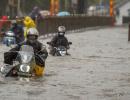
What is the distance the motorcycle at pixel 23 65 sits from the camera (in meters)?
16.1

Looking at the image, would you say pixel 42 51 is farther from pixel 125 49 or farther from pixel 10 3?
pixel 10 3

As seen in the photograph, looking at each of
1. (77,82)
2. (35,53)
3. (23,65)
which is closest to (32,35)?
(35,53)

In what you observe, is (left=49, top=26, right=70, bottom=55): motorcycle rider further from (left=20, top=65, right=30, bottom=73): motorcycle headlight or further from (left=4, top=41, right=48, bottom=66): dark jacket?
(left=20, top=65, right=30, bottom=73): motorcycle headlight

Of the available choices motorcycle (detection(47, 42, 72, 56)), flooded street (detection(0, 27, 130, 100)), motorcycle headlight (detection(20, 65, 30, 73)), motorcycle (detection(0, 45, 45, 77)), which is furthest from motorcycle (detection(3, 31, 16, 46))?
motorcycle headlight (detection(20, 65, 30, 73))

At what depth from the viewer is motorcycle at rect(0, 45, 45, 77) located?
52.7 feet

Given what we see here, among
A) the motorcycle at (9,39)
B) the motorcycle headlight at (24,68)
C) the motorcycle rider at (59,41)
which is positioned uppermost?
the motorcycle headlight at (24,68)

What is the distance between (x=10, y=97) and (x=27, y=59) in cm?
363

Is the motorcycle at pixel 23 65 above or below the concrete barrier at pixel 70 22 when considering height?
above

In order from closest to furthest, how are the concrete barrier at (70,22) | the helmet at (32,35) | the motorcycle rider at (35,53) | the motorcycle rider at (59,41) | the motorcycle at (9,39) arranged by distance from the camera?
the motorcycle rider at (35,53), the helmet at (32,35), the motorcycle rider at (59,41), the motorcycle at (9,39), the concrete barrier at (70,22)

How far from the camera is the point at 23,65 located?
1611 cm

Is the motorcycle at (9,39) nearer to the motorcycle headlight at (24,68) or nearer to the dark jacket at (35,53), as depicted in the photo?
the dark jacket at (35,53)

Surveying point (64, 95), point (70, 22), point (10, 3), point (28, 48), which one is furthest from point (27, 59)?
point (10, 3)

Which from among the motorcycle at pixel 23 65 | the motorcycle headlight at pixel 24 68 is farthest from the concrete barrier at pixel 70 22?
the motorcycle headlight at pixel 24 68

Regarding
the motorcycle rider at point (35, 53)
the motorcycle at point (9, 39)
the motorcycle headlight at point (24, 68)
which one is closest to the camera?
the motorcycle headlight at point (24, 68)
